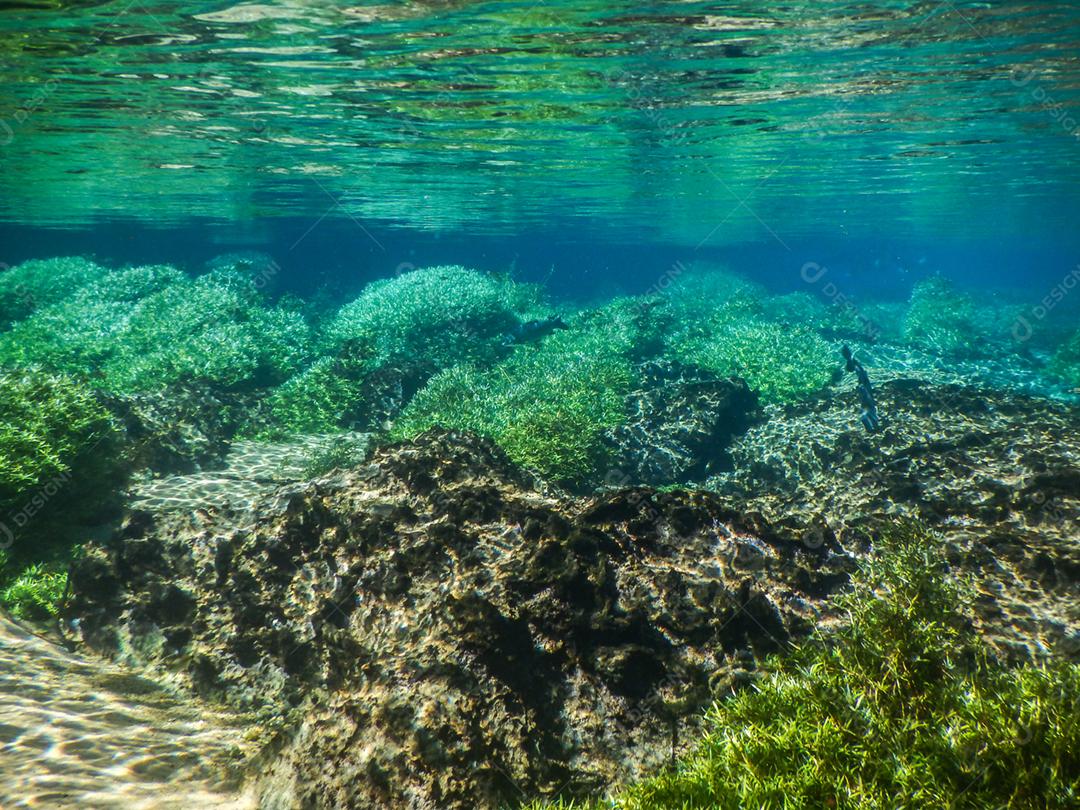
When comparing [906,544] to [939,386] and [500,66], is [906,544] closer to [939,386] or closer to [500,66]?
[939,386]

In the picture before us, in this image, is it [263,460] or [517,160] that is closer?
[263,460]

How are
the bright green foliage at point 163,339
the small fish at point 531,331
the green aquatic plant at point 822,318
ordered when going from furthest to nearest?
the green aquatic plant at point 822,318
the small fish at point 531,331
the bright green foliage at point 163,339

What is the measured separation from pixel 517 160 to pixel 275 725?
2760cm

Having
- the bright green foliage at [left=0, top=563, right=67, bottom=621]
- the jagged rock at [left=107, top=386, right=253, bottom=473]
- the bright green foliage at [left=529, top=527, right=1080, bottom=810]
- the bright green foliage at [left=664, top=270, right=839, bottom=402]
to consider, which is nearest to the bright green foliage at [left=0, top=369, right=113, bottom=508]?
the jagged rock at [left=107, top=386, right=253, bottom=473]

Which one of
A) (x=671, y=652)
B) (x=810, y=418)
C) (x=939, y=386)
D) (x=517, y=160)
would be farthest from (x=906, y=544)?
(x=517, y=160)

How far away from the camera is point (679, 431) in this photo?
1277cm

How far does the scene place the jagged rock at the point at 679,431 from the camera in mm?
12234

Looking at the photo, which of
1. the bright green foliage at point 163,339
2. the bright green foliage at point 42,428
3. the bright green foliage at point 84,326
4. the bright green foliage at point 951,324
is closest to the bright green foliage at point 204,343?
the bright green foliage at point 163,339

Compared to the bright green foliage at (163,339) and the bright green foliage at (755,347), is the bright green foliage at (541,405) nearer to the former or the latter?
the bright green foliage at (755,347)

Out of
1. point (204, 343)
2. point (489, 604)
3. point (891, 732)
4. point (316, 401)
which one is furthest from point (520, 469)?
point (204, 343)

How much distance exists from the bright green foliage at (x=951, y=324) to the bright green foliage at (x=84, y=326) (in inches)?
1425

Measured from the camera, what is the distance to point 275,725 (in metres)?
5.33

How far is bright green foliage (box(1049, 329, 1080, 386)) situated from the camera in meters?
24.1

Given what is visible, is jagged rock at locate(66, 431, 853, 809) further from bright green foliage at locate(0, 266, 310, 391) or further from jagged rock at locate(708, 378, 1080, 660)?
bright green foliage at locate(0, 266, 310, 391)
